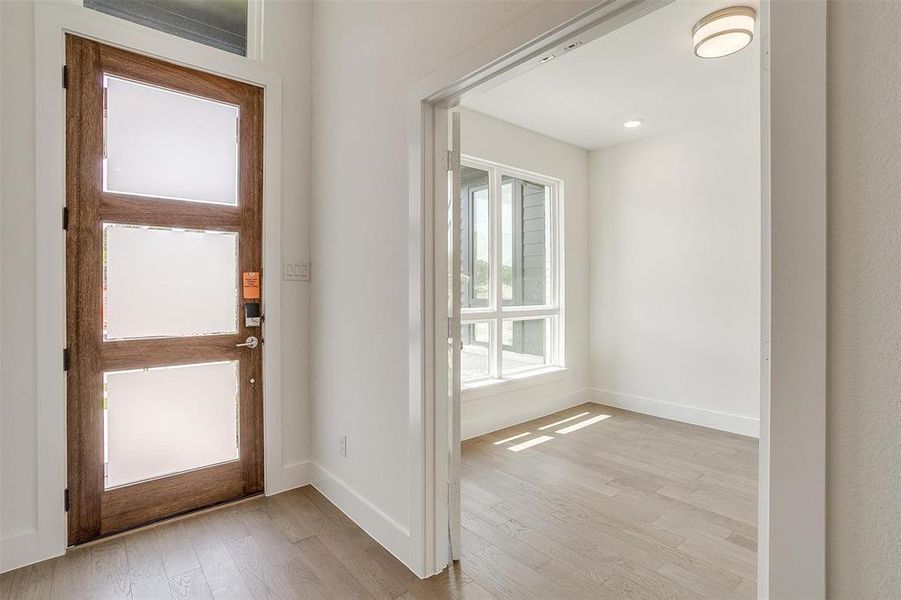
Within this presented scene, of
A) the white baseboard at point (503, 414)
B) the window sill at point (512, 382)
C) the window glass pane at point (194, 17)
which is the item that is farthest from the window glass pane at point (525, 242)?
the window glass pane at point (194, 17)

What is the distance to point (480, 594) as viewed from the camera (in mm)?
1823

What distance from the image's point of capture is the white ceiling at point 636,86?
2.61 m

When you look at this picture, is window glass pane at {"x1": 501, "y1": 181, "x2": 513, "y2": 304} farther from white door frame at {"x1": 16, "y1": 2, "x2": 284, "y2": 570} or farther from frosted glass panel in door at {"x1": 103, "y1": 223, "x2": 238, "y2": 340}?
white door frame at {"x1": 16, "y1": 2, "x2": 284, "y2": 570}

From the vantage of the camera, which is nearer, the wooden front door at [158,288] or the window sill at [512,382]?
the wooden front door at [158,288]

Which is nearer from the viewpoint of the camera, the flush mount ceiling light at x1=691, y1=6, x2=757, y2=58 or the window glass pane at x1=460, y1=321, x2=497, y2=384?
the flush mount ceiling light at x1=691, y1=6, x2=757, y2=58

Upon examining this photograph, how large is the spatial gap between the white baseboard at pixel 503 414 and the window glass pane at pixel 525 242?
1038 mm

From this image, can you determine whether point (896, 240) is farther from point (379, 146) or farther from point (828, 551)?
point (379, 146)

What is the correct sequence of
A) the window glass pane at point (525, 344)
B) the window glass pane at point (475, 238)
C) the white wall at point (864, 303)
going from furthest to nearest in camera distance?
1. the window glass pane at point (525, 344)
2. the window glass pane at point (475, 238)
3. the white wall at point (864, 303)

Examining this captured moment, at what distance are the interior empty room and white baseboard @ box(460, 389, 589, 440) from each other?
383 mm

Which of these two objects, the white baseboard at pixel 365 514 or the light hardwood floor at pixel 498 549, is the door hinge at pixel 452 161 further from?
the light hardwood floor at pixel 498 549

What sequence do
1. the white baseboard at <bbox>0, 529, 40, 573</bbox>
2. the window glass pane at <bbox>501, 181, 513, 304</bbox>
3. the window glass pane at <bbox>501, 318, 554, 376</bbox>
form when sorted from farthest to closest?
the window glass pane at <bbox>501, 318, 554, 376</bbox> → the window glass pane at <bbox>501, 181, 513, 304</bbox> → the white baseboard at <bbox>0, 529, 40, 573</bbox>

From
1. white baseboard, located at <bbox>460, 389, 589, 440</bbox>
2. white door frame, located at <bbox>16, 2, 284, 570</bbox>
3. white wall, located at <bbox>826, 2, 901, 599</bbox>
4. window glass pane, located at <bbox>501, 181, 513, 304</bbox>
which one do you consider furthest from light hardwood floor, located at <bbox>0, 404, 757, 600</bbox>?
window glass pane, located at <bbox>501, 181, 513, 304</bbox>

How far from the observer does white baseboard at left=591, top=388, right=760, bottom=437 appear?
3859mm

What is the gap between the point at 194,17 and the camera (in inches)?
101
